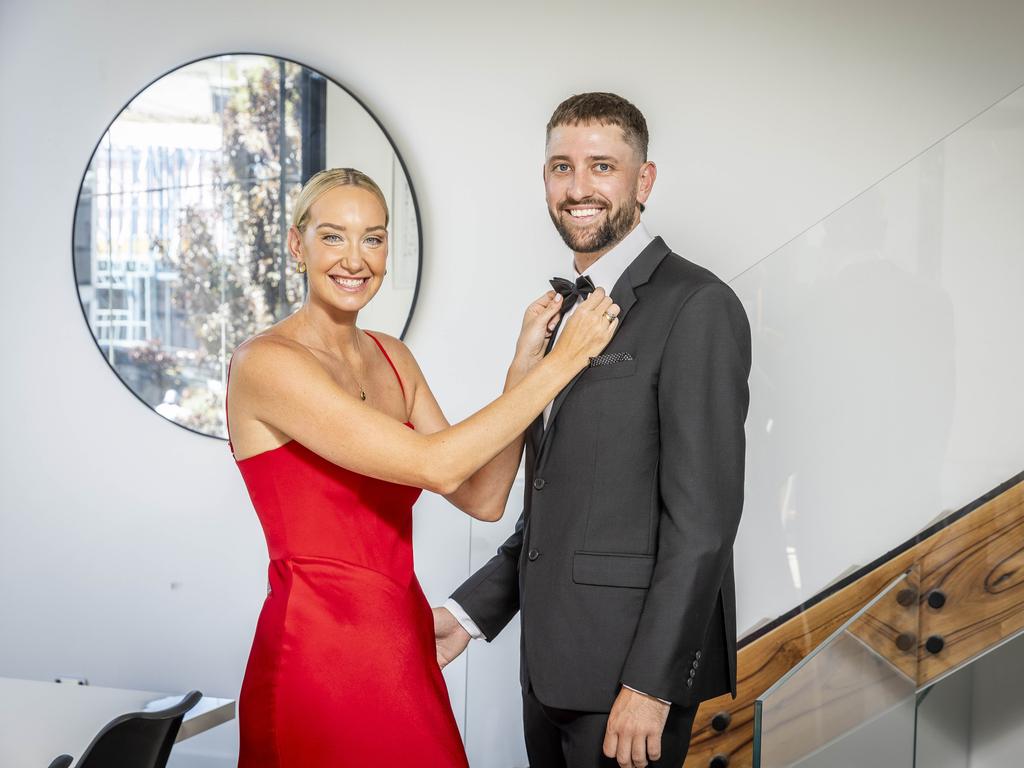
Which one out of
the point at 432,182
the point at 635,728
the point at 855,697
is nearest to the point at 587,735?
the point at 635,728

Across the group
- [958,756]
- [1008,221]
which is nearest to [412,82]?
[1008,221]

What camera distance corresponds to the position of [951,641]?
88.4 inches

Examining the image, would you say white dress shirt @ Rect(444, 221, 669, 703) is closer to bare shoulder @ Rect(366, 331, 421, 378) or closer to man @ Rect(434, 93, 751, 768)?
man @ Rect(434, 93, 751, 768)

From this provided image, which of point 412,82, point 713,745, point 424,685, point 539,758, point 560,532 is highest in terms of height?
point 412,82

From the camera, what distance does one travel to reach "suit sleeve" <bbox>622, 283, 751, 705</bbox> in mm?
1612

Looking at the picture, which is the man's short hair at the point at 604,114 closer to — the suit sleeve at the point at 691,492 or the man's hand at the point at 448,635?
the suit sleeve at the point at 691,492

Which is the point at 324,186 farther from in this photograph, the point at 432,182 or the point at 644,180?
the point at 432,182

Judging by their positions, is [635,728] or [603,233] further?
[603,233]

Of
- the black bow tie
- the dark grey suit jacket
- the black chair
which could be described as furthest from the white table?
the black bow tie

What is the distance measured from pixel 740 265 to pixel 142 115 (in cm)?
199

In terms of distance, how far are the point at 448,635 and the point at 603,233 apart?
34.4 inches

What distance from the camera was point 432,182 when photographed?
324 centimetres

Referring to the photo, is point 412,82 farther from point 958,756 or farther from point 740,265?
point 958,756

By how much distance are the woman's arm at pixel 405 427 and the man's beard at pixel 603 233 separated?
0.14m
